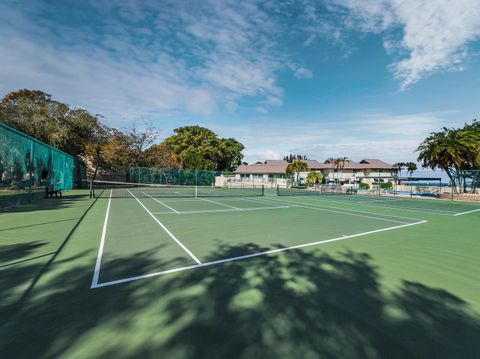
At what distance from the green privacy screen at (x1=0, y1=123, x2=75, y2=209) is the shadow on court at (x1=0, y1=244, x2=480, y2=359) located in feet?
32.0

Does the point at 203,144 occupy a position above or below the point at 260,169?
above

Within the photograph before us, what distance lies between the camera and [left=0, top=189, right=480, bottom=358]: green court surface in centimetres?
264

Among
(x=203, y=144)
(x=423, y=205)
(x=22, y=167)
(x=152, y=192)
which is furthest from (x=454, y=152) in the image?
(x=203, y=144)

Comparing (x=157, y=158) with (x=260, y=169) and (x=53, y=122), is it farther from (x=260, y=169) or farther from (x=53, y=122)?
(x=260, y=169)

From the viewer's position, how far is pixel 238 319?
10.1 ft

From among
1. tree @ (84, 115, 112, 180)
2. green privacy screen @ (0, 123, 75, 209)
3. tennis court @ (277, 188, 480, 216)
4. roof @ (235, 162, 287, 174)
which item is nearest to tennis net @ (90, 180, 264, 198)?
green privacy screen @ (0, 123, 75, 209)

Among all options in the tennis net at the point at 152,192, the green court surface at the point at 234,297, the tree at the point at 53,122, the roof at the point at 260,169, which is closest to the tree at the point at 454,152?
the tennis net at the point at 152,192

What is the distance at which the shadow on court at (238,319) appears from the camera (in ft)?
8.45

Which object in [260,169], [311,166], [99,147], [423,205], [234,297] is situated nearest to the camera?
[234,297]

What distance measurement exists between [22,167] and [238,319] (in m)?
14.3

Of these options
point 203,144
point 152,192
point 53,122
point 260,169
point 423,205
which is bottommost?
point 423,205

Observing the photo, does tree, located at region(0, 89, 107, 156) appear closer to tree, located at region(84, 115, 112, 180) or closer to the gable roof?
tree, located at region(84, 115, 112, 180)

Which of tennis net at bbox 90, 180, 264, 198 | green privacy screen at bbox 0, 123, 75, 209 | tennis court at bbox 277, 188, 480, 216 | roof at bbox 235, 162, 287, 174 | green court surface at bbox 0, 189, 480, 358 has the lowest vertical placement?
tennis court at bbox 277, 188, 480, 216

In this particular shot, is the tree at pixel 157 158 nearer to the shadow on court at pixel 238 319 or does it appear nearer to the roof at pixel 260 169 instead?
the roof at pixel 260 169
